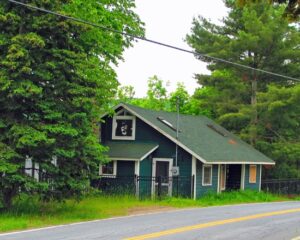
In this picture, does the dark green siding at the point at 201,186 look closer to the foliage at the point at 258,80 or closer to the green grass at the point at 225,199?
the green grass at the point at 225,199

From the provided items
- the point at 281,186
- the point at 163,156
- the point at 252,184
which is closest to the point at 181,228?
the point at 163,156

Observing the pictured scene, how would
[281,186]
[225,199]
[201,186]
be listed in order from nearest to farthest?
[225,199], [201,186], [281,186]

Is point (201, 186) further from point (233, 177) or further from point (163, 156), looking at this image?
point (233, 177)

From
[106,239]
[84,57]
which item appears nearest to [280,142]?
[84,57]

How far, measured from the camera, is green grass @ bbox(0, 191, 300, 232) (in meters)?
17.1

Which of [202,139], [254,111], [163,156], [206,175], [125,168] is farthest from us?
[254,111]

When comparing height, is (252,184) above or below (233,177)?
below

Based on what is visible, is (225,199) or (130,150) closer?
(225,199)

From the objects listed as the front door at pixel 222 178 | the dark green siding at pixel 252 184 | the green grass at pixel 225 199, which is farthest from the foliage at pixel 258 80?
the front door at pixel 222 178

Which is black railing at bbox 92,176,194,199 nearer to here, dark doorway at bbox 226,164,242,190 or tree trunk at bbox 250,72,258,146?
dark doorway at bbox 226,164,242,190

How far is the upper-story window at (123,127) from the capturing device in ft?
113

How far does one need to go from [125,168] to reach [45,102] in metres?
14.5

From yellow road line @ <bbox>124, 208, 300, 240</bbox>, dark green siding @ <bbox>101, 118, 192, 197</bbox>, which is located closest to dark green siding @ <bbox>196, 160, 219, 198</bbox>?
dark green siding @ <bbox>101, 118, 192, 197</bbox>

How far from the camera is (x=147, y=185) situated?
3247 centimetres
